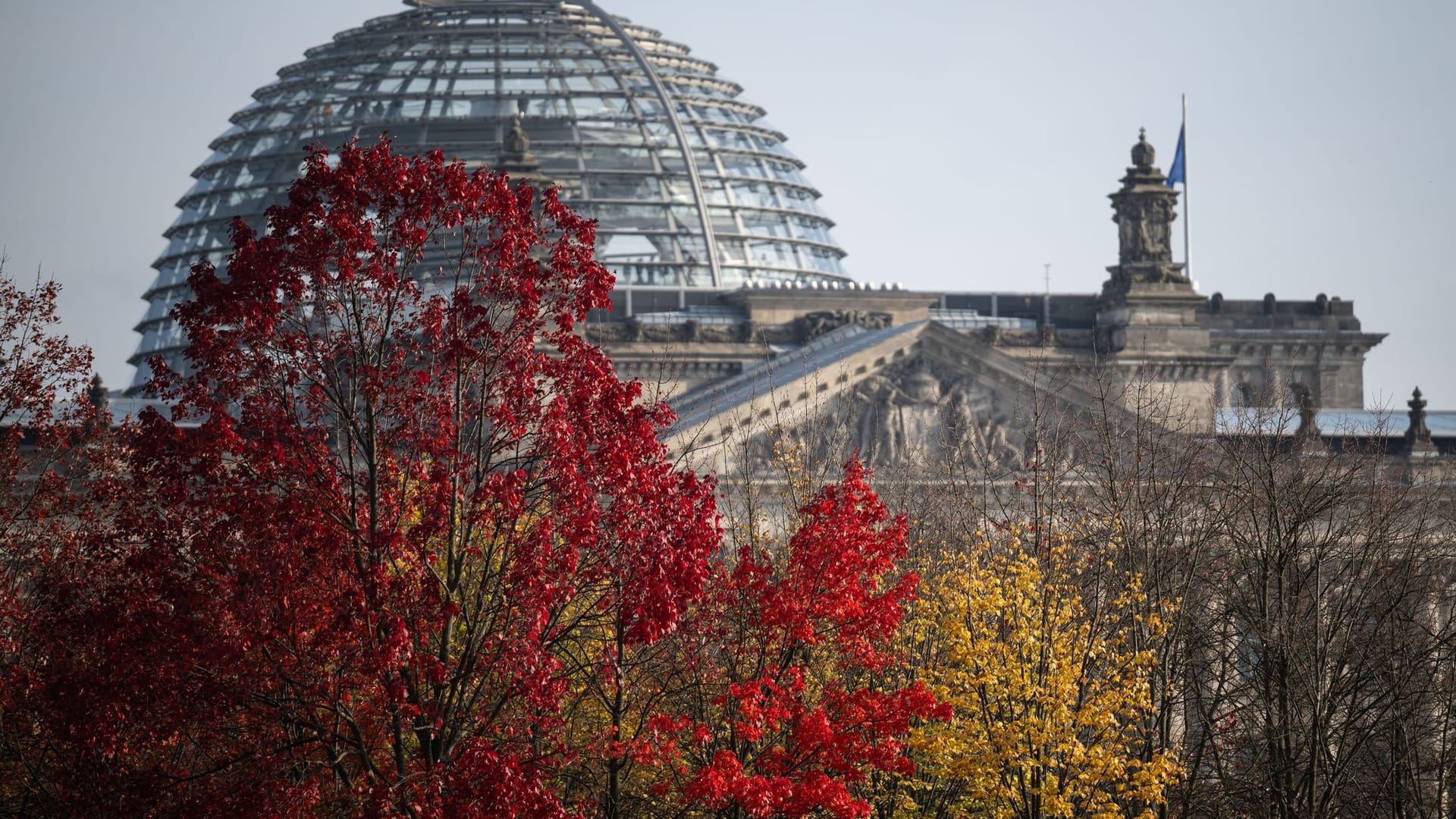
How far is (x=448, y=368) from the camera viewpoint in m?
24.3

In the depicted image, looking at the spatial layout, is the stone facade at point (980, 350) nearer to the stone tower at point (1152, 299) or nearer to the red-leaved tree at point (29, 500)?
the stone tower at point (1152, 299)

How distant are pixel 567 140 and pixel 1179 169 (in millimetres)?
24411

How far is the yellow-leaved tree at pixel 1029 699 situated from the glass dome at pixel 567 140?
5143cm

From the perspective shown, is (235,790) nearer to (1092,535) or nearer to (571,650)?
(571,650)

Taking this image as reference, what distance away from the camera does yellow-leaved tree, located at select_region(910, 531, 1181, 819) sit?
3016 centimetres

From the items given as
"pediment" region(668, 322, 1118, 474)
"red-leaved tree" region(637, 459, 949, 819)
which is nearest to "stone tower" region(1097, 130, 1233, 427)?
"pediment" region(668, 322, 1118, 474)

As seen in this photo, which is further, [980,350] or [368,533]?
[980,350]

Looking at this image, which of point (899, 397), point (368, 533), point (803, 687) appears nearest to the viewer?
point (368, 533)

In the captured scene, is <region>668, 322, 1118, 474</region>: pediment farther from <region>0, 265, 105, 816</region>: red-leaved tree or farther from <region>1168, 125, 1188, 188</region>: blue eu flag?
<region>0, 265, 105, 816</region>: red-leaved tree

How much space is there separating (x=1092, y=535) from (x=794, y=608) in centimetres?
1191

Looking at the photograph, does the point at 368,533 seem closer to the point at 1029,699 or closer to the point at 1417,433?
the point at 1029,699

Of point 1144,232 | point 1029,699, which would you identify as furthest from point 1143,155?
point 1029,699

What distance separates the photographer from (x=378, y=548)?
22734mm

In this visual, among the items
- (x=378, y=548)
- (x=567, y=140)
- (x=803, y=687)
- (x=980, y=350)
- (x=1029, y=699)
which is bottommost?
(x=1029, y=699)
